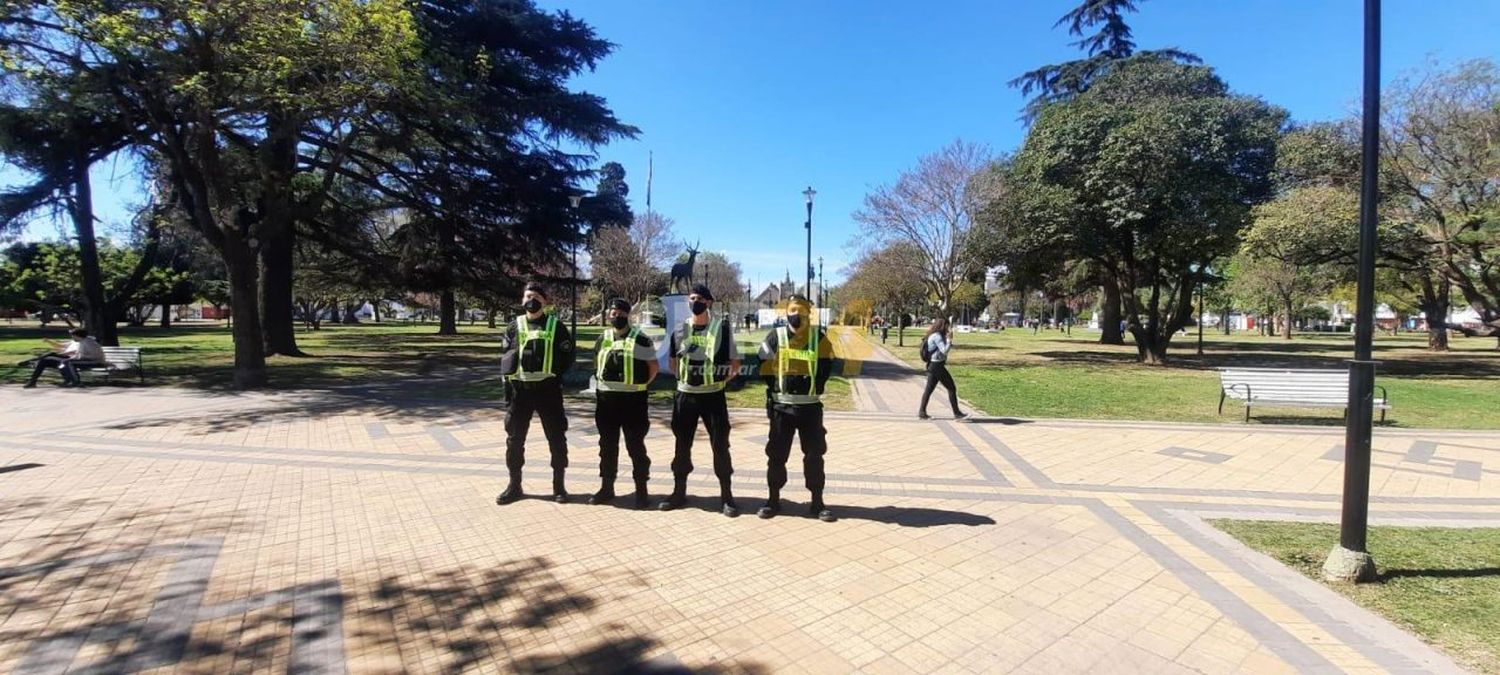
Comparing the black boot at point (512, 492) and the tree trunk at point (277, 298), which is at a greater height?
the tree trunk at point (277, 298)

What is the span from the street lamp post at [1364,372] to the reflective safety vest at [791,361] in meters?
3.17

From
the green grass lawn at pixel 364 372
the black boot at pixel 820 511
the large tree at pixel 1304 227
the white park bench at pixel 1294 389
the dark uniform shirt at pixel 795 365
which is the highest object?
the large tree at pixel 1304 227

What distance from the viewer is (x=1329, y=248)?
17.4 m

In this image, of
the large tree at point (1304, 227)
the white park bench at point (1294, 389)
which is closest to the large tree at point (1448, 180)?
the large tree at point (1304, 227)

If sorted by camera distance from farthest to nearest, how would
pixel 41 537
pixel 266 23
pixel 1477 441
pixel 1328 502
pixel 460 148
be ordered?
pixel 460 148, pixel 266 23, pixel 1477 441, pixel 1328 502, pixel 41 537

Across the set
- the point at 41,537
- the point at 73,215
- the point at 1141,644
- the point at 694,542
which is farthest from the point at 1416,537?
the point at 73,215

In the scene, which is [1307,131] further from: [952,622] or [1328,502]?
[952,622]

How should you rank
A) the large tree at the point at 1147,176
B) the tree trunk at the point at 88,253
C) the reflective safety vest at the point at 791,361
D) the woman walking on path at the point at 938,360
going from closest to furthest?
the reflective safety vest at the point at 791,361
the woman walking on path at the point at 938,360
the tree trunk at the point at 88,253
the large tree at the point at 1147,176

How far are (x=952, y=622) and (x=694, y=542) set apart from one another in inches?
70.6

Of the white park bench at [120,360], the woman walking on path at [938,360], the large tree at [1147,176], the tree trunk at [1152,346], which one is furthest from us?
the tree trunk at [1152,346]

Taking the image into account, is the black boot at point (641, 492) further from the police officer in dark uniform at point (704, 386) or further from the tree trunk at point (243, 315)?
the tree trunk at point (243, 315)

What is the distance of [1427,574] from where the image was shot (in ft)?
13.4

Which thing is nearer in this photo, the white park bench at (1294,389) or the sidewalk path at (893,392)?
the white park bench at (1294,389)

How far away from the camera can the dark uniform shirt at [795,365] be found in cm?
509
